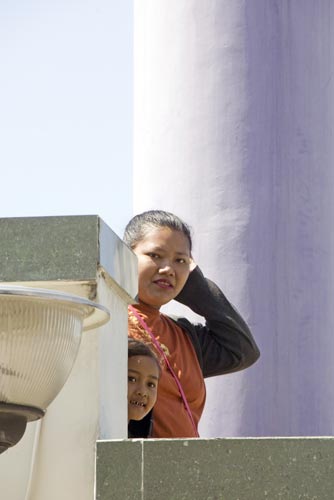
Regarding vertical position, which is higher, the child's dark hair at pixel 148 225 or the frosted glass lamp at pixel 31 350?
the child's dark hair at pixel 148 225

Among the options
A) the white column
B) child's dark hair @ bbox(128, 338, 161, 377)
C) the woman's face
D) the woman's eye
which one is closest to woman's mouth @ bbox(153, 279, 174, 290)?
the woman's face

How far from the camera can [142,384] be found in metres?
6.43

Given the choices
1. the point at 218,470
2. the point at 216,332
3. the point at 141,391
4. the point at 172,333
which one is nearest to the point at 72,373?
the point at 218,470

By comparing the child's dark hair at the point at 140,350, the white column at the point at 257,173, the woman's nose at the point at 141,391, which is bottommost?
the woman's nose at the point at 141,391

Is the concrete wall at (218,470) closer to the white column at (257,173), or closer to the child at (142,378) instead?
the child at (142,378)

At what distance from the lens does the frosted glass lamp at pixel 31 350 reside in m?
4.26

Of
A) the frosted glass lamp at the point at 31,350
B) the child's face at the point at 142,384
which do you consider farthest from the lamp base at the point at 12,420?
the child's face at the point at 142,384

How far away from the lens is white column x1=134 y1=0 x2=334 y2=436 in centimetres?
1044

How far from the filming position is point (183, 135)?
10.9 meters

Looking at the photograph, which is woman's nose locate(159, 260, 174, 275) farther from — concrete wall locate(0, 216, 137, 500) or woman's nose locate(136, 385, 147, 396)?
concrete wall locate(0, 216, 137, 500)

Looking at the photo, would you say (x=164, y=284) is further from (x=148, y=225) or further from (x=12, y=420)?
(x=12, y=420)

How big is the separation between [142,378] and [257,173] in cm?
441

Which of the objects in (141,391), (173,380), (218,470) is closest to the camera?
(218,470)

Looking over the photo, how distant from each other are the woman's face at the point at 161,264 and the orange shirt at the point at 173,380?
12 cm
